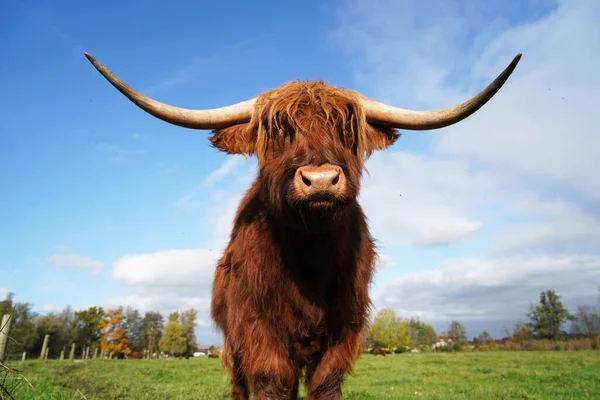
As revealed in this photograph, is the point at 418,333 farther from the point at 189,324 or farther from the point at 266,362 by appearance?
the point at 266,362

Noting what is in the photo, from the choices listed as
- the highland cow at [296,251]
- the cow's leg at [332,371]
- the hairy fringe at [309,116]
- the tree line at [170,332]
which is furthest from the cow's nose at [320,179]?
the tree line at [170,332]

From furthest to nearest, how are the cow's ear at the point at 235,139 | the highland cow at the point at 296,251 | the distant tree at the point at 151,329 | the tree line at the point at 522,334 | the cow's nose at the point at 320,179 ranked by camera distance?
the distant tree at the point at 151,329 < the tree line at the point at 522,334 < the cow's ear at the point at 235,139 < the highland cow at the point at 296,251 < the cow's nose at the point at 320,179

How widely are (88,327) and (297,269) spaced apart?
211 feet

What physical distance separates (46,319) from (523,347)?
4698 centimetres

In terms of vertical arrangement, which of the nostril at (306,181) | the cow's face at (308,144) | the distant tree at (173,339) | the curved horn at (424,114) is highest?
the curved horn at (424,114)

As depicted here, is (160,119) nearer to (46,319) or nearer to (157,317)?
(46,319)

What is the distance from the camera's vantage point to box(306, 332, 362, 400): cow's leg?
3.35 meters

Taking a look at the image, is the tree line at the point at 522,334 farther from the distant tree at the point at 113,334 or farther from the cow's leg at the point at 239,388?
the distant tree at the point at 113,334

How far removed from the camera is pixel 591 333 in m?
34.7

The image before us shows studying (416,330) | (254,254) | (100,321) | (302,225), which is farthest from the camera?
(416,330)

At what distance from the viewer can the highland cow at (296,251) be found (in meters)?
3.11

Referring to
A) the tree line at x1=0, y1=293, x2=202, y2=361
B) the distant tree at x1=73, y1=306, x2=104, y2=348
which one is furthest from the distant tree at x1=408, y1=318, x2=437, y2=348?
the distant tree at x1=73, y1=306, x2=104, y2=348

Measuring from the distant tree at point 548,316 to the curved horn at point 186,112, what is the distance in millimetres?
61276

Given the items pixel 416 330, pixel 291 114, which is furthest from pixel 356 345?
pixel 416 330
